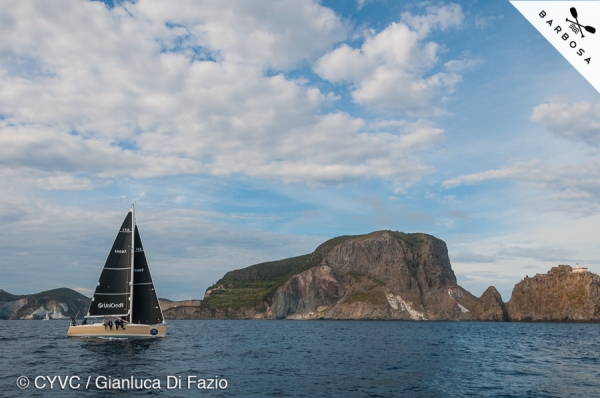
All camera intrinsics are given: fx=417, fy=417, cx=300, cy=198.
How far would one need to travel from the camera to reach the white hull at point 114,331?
51781 millimetres

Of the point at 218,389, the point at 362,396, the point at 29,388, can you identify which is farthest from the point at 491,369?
the point at 29,388

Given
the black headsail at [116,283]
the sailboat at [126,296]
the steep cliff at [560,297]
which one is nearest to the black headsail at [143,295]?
the sailboat at [126,296]

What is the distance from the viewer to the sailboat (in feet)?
174

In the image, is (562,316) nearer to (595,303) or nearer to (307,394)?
(595,303)

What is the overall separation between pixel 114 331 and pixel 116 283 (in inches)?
240

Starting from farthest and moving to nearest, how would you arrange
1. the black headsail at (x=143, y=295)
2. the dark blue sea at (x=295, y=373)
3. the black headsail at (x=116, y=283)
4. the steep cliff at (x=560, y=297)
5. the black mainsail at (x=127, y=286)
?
the steep cliff at (x=560, y=297) → the black headsail at (x=143, y=295) → the black mainsail at (x=127, y=286) → the black headsail at (x=116, y=283) → the dark blue sea at (x=295, y=373)

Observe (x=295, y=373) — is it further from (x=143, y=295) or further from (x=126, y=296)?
(x=126, y=296)

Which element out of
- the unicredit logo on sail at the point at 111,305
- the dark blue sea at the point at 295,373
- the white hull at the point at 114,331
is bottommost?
the dark blue sea at the point at 295,373

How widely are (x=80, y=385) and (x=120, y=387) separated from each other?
2796 millimetres

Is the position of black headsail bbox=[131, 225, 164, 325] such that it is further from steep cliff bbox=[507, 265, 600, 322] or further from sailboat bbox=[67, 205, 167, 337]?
steep cliff bbox=[507, 265, 600, 322]

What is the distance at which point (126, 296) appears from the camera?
179 ft

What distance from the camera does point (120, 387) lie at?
2661 cm

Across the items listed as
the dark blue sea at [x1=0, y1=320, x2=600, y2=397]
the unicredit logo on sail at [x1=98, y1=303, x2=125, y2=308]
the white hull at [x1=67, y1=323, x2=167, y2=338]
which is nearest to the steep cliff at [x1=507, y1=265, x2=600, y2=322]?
the dark blue sea at [x1=0, y1=320, x2=600, y2=397]

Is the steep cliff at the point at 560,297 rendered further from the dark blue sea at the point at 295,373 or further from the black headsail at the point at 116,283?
the black headsail at the point at 116,283
